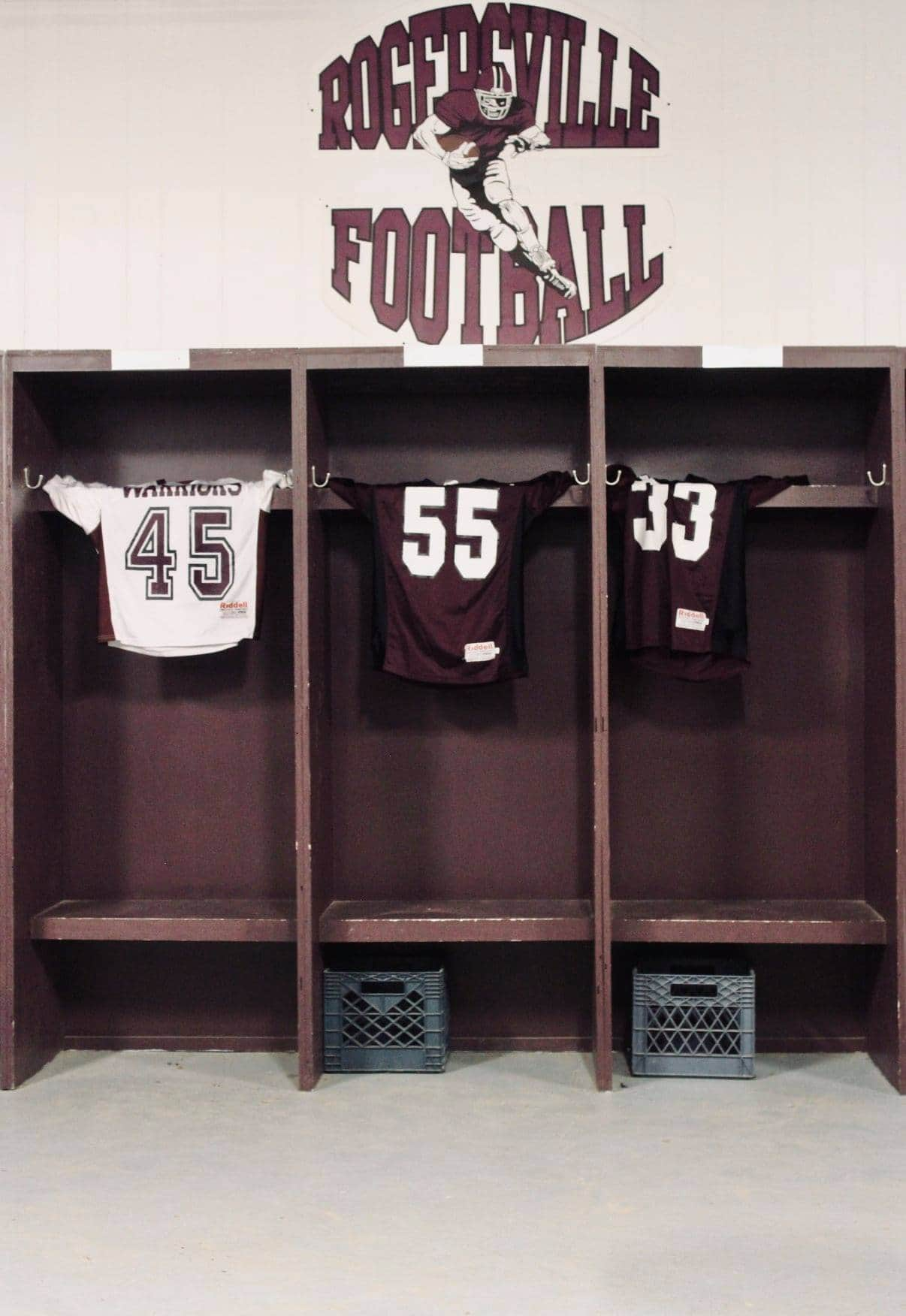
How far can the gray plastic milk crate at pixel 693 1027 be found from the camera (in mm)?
4352

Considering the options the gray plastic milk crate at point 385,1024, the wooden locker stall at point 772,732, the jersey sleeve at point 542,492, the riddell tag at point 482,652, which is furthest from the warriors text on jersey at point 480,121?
the gray plastic milk crate at point 385,1024

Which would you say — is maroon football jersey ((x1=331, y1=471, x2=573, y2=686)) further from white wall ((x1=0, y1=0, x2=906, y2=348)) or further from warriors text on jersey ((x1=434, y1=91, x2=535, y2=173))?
warriors text on jersey ((x1=434, y1=91, x2=535, y2=173))

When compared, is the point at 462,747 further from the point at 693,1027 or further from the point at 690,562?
the point at 693,1027

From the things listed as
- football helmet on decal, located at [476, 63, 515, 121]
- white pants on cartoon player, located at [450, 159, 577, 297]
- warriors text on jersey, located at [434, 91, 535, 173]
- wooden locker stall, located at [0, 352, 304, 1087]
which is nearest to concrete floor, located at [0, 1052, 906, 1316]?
wooden locker stall, located at [0, 352, 304, 1087]

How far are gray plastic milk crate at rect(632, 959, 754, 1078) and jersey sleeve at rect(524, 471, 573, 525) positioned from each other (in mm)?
1696

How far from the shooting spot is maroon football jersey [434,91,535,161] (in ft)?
16.1

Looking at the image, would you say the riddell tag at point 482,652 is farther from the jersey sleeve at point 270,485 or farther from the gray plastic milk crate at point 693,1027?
the gray plastic milk crate at point 693,1027

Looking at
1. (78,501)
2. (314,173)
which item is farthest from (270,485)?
(314,173)

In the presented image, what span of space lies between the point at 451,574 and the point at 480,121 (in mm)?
1911

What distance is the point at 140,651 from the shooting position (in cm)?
446

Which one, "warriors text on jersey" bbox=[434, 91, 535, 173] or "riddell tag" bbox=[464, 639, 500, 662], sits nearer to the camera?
"riddell tag" bbox=[464, 639, 500, 662]

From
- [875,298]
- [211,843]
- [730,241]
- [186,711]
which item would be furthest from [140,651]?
[875,298]

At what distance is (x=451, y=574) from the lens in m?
4.39

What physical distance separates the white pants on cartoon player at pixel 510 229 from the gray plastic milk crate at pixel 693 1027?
2674 mm
